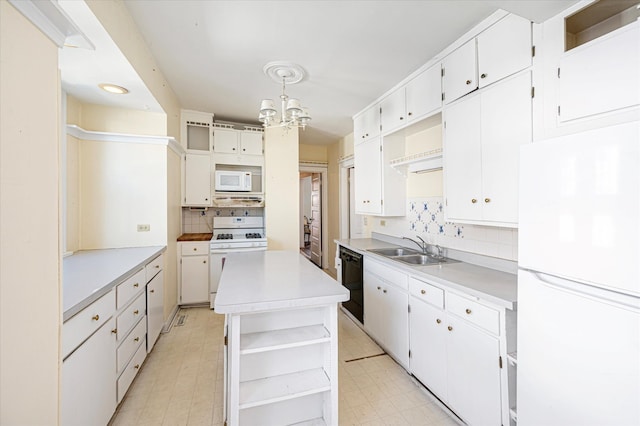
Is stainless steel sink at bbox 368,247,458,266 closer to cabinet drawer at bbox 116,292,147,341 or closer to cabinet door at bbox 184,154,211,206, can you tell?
cabinet drawer at bbox 116,292,147,341

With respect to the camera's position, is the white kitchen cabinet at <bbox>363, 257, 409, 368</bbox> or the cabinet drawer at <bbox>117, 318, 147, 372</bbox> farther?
the white kitchen cabinet at <bbox>363, 257, 409, 368</bbox>

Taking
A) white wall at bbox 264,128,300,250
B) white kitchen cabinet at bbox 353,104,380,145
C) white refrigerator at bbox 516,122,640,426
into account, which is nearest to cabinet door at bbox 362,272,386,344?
white refrigerator at bbox 516,122,640,426

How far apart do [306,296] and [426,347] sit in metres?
1.15

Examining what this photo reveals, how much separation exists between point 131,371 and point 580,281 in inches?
107

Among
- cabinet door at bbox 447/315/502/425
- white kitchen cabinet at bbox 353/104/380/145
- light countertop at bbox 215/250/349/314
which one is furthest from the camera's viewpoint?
white kitchen cabinet at bbox 353/104/380/145

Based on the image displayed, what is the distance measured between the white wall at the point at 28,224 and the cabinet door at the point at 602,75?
223cm

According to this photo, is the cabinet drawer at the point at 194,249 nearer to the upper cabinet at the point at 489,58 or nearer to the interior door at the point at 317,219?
the interior door at the point at 317,219

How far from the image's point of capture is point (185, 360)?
237 cm

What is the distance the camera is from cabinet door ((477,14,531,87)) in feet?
5.15

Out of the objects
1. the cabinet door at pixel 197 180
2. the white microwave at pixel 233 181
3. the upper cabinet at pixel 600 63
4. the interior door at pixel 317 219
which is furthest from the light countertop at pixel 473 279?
the interior door at pixel 317 219

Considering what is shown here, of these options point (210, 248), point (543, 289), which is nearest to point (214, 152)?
point (210, 248)

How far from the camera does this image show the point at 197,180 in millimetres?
3791

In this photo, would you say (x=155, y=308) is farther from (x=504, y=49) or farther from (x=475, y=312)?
(x=504, y=49)

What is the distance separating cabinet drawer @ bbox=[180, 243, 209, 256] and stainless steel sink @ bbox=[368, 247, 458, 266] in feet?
7.43
